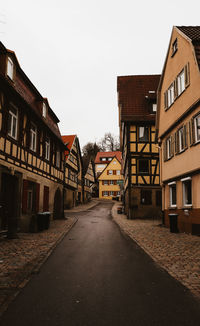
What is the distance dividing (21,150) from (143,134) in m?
14.4

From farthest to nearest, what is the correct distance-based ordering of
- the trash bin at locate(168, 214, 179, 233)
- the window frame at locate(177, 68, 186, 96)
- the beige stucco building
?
1. the window frame at locate(177, 68, 186, 96)
2. the trash bin at locate(168, 214, 179, 233)
3. the beige stucco building

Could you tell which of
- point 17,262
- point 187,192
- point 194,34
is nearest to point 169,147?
point 187,192

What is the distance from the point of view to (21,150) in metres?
13.6

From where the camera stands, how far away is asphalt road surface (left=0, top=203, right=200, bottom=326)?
3568 mm

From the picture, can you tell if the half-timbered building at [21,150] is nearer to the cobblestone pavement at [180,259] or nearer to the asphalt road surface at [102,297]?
the cobblestone pavement at [180,259]

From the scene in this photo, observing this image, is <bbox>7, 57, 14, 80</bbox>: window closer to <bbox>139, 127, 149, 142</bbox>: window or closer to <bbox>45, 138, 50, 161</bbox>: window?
<bbox>45, 138, 50, 161</bbox>: window

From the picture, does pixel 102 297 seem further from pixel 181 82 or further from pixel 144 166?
pixel 144 166

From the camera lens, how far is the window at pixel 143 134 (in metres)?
25.4

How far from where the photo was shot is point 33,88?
641 inches

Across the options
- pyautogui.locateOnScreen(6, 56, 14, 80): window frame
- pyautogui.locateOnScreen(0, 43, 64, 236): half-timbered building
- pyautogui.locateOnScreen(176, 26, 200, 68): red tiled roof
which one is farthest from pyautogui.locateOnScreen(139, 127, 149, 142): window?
pyautogui.locateOnScreen(6, 56, 14, 80): window frame

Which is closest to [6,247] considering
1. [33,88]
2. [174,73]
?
[33,88]

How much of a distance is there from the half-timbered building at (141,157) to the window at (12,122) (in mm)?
13472

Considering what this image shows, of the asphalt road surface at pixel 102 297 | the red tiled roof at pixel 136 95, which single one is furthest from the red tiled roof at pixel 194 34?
the red tiled roof at pixel 136 95

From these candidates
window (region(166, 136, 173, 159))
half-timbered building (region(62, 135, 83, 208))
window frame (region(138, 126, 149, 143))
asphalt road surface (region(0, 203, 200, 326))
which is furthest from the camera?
half-timbered building (region(62, 135, 83, 208))
